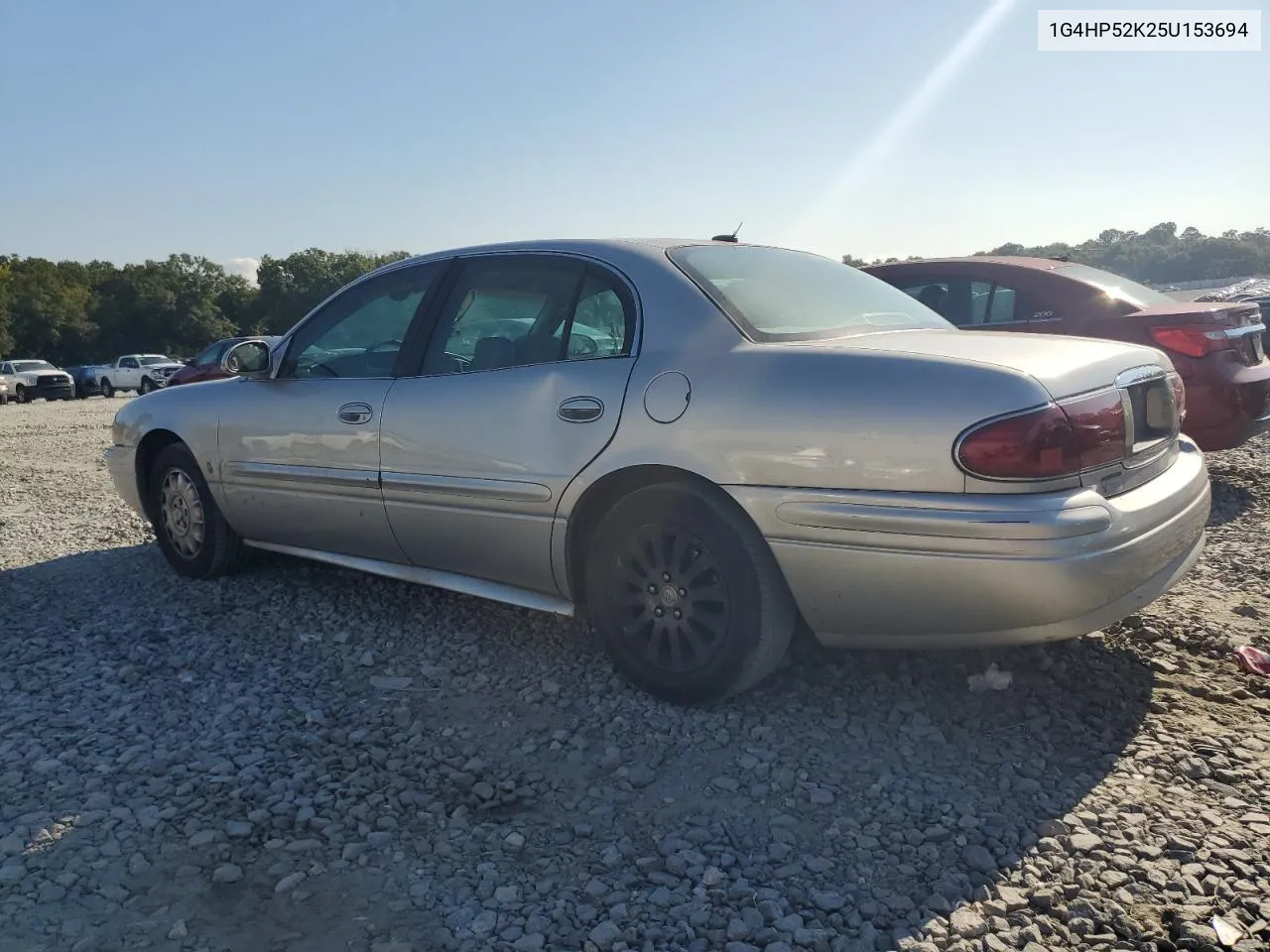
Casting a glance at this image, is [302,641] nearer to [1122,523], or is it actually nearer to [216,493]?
[216,493]

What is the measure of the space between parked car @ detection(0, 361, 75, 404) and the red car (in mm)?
30847

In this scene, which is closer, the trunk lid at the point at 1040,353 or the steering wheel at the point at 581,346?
the trunk lid at the point at 1040,353

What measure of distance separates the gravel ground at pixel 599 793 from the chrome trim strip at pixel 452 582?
0.27 meters

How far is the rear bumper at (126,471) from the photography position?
207 inches

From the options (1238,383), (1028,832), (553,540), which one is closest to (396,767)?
(553,540)

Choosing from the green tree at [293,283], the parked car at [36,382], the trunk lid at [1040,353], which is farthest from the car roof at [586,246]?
the green tree at [293,283]

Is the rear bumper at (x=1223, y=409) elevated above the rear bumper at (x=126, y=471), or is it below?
below

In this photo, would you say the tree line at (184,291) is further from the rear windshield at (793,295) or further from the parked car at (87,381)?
the rear windshield at (793,295)

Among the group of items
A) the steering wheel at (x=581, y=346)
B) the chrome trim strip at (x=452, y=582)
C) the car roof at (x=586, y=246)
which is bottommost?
the chrome trim strip at (x=452, y=582)

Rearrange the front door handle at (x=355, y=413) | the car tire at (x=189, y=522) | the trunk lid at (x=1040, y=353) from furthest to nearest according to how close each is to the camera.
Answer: the car tire at (x=189, y=522), the front door handle at (x=355, y=413), the trunk lid at (x=1040, y=353)

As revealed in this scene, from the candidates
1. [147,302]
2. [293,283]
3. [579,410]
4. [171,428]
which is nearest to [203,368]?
[171,428]

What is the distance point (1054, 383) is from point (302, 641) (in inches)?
120

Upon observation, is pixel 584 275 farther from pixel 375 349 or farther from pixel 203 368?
pixel 203 368

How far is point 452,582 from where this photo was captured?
3891 mm
